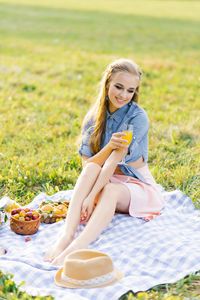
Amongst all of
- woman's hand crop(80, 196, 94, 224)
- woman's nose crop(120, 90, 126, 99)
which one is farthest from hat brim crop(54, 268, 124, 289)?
woman's nose crop(120, 90, 126, 99)

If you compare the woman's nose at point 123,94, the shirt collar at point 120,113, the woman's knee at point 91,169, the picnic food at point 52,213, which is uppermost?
the woman's nose at point 123,94

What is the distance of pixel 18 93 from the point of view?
8203 millimetres

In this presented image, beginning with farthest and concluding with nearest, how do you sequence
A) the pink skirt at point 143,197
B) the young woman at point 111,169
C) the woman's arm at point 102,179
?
the pink skirt at point 143,197 → the woman's arm at point 102,179 → the young woman at point 111,169

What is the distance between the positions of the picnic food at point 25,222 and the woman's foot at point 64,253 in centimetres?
55

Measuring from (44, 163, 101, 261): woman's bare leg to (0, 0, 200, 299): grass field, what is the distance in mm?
998

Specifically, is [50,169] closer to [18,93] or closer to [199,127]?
[199,127]

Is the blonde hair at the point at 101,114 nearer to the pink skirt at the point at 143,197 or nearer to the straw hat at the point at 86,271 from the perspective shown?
the pink skirt at the point at 143,197

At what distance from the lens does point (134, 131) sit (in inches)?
163

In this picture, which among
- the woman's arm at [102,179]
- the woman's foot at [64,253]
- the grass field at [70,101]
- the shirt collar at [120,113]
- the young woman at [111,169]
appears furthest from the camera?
the grass field at [70,101]

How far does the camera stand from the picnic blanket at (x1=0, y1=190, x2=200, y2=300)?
9.74ft

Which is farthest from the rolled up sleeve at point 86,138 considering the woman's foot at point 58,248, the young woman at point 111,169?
the woman's foot at point 58,248

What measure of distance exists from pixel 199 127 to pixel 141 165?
2.28 m

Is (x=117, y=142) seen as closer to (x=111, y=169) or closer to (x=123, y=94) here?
(x=111, y=169)

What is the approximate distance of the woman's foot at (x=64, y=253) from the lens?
3184mm
